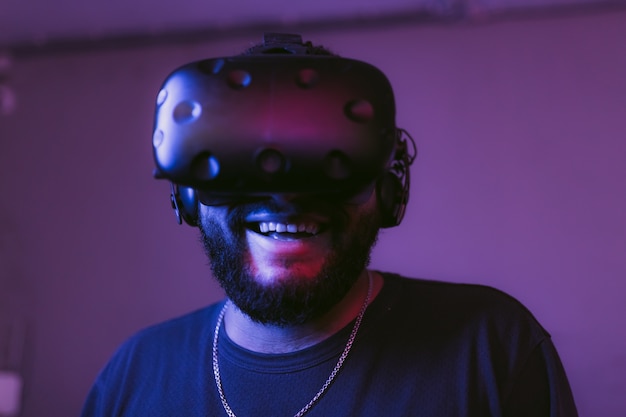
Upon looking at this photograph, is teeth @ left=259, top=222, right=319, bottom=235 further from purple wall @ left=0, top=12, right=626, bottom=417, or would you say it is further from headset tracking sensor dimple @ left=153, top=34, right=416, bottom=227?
purple wall @ left=0, top=12, right=626, bottom=417

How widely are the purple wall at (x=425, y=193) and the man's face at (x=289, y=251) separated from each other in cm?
84

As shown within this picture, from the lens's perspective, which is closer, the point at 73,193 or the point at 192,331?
the point at 192,331

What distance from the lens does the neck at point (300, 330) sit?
799 millimetres

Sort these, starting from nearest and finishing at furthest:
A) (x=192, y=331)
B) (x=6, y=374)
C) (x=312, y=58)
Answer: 1. (x=312, y=58)
2. (x=192, y=331)
3. (x=6, y=374)

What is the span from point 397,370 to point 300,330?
0.40 ft

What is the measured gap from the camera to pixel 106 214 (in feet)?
5.48

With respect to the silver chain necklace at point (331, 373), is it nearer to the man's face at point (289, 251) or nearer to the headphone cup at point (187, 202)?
the man's face at point (289, 251)

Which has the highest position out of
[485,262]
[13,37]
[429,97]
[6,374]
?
[13,37]

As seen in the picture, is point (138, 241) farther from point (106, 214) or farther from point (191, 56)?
point (191, 56)

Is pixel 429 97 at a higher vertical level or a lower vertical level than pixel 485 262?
higher

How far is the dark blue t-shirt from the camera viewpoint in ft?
2.41

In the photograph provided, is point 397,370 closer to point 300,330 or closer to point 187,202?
point 300,330

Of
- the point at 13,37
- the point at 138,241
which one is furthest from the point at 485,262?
the point at 13,37

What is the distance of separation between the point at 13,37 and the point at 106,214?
51 centimetres
